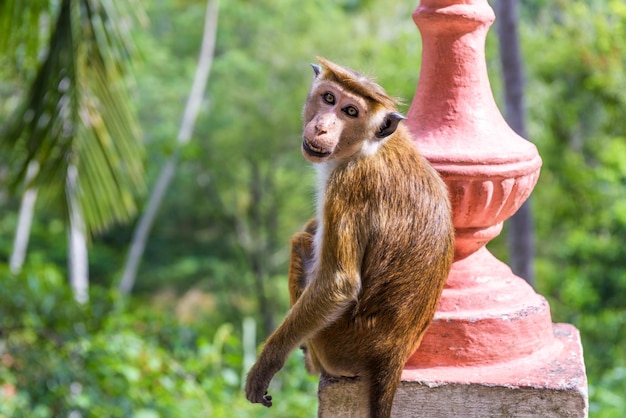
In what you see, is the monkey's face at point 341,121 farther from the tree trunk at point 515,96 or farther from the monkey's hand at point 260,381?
the tree trunk at point 515,96

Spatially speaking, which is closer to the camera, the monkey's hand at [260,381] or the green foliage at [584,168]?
the monkey's hand at [260,381]

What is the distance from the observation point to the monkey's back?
5.79 ft

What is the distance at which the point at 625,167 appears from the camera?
784cm

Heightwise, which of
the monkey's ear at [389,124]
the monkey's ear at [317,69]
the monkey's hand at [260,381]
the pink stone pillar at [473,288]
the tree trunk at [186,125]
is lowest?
the tree trunk at [186,125]

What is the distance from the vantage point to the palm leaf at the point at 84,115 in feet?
14.1

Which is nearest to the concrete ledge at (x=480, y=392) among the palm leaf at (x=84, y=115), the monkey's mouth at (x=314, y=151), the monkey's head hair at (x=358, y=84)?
the monkey's mouth at (x=314, y=151)

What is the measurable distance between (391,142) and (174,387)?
270 centimetres

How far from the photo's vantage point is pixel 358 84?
70.6 inches

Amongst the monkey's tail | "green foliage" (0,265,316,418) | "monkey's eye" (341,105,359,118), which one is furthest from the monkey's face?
"green foliage" (0,265,316,418)

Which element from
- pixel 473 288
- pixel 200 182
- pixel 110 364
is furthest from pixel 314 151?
pixel 200 182

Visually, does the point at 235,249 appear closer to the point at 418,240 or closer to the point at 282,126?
the point at 282,126

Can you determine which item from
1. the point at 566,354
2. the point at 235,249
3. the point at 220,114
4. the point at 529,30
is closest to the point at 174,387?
the point at 566,354

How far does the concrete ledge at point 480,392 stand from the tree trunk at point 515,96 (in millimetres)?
3850

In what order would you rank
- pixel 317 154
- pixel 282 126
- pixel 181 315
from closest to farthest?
pixel 317 154
pixel 282 126
pixel 181 315
